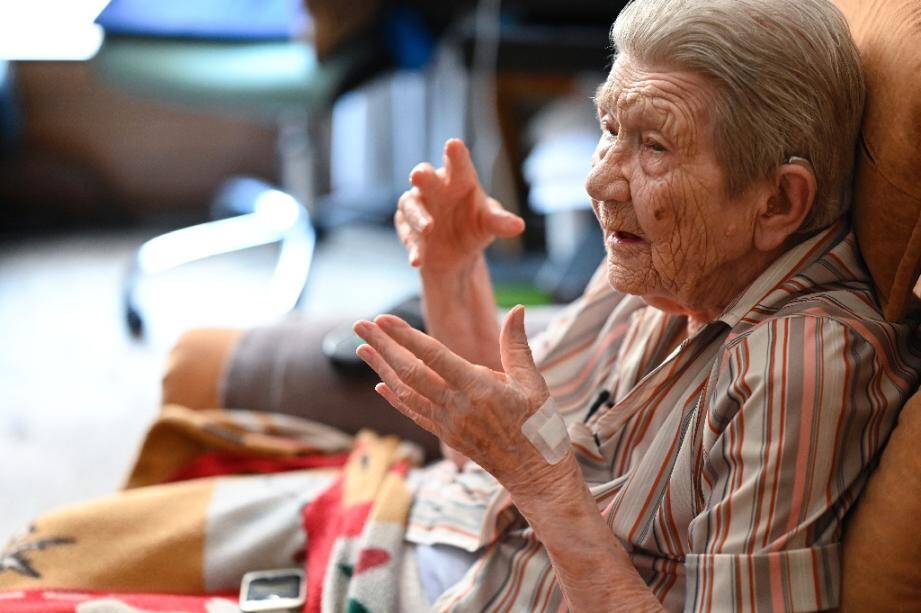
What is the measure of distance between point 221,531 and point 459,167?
57 cm

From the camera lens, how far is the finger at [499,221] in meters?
1.33

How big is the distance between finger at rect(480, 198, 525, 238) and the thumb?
0.32m

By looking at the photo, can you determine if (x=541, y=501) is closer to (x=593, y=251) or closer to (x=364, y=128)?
(x=593, y=251)

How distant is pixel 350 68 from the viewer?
2801 millimetres

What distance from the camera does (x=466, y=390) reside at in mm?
981

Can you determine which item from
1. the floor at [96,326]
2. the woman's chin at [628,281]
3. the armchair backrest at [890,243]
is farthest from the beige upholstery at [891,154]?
the floor at [96,326]

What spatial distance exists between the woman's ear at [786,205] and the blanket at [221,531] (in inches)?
22.8

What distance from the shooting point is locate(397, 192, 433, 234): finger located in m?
1.26

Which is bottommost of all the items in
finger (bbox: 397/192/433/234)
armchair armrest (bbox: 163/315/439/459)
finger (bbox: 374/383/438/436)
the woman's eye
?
armchair armrest (bbox: 163/315/439/459)

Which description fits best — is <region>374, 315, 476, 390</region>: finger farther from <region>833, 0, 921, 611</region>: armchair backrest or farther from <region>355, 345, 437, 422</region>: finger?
<region>833, 0, 921, 611</region>: armchair backrest

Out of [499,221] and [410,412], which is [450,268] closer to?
[499,221]

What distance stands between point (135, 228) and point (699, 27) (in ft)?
9.78

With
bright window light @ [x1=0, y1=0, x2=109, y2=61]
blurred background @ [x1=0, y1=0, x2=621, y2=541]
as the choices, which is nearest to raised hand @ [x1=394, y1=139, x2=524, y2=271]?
blurred background @ [x1=0, y1=0, x2=621, y2=541]

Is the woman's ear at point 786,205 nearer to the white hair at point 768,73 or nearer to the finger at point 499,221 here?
the white hair at point 768,73
